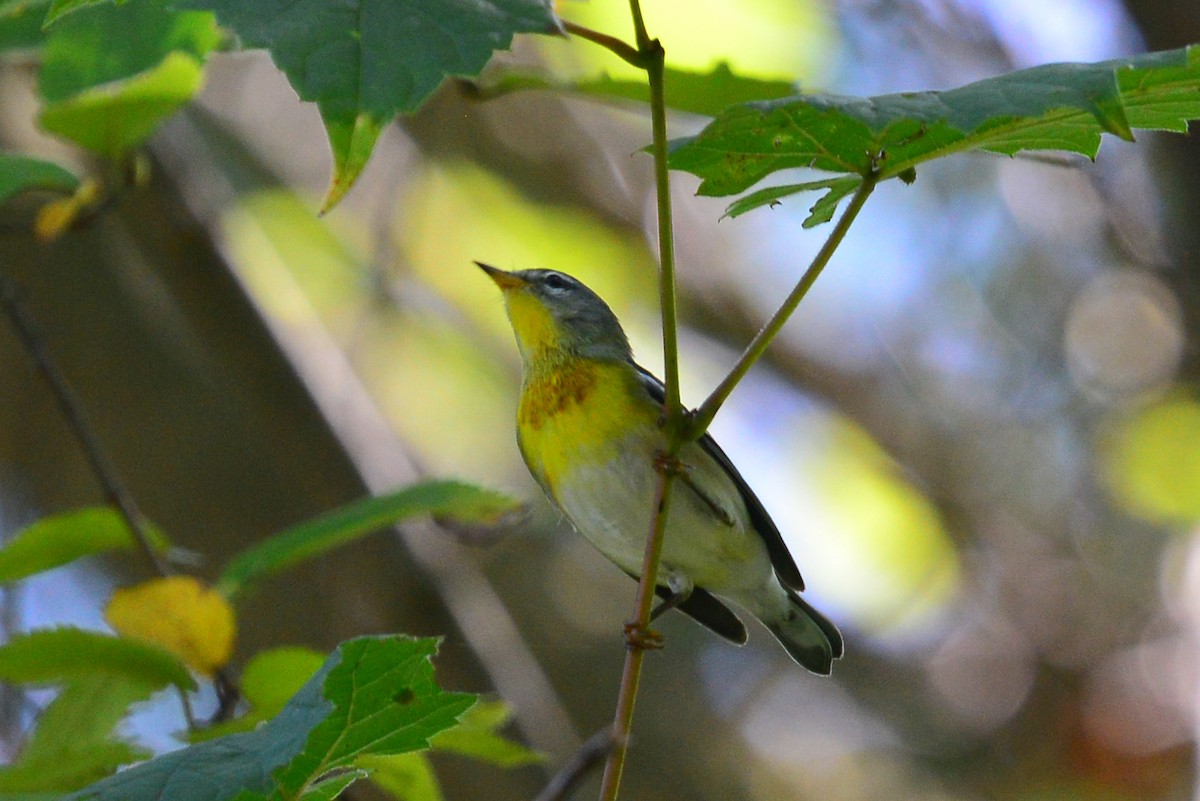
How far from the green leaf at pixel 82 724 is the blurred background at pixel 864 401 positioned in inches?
80.4

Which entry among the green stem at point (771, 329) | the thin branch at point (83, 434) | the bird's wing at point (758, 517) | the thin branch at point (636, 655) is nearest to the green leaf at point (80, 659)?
the thin branch at point (83, 434)

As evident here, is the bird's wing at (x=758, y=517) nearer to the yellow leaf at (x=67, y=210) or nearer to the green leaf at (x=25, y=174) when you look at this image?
the yellow leaf at (x=67, y=210)

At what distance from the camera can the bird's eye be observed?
338cm

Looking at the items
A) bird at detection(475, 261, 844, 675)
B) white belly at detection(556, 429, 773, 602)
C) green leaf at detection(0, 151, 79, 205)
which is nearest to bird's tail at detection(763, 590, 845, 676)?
bird at detection(475, 261, 844, 675)

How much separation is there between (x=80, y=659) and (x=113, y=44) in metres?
0.86

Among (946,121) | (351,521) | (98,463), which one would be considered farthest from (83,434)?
(946,121)

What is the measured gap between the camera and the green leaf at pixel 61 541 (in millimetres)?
1883

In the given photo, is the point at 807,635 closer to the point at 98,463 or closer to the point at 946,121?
the point at 98,463

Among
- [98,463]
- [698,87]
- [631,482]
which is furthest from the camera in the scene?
[631,482]

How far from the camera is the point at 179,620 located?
182cm

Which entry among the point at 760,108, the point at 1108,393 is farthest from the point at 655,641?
the point at 1108,393

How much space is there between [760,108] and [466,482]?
1.07m

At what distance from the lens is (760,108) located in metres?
1.06

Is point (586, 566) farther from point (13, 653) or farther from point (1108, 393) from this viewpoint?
point (13, 653)
